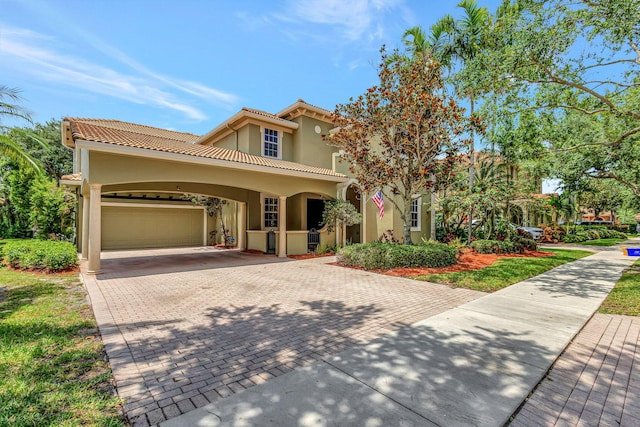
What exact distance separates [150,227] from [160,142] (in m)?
7.83

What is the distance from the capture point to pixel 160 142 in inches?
514

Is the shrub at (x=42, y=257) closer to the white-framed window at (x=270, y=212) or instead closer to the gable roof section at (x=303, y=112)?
the white-framed window at (x=270, y=212)

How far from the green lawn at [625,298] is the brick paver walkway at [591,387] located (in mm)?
1530

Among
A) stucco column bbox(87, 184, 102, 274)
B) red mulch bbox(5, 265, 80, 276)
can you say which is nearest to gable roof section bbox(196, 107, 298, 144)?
stucco column bbox(87, 184, 102, 274)

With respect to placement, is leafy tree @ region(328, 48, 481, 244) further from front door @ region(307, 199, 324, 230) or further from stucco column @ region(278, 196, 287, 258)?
front door @ region(307, 199, 324, 230)

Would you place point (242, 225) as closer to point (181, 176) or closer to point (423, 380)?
point (181, 176)

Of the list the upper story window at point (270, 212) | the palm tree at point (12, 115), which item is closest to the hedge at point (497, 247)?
the upper story window at point (270, 212)

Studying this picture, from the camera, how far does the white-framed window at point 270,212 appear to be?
16969 millimetres

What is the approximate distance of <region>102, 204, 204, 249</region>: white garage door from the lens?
17375mm

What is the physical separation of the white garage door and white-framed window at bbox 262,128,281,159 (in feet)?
24.3

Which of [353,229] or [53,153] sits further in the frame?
[53,153]

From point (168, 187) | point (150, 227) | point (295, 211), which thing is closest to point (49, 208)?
point (150, 227)

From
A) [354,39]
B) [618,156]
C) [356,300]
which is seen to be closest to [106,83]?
[354,39]

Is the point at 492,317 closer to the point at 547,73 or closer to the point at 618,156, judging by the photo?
the point at 547,73
